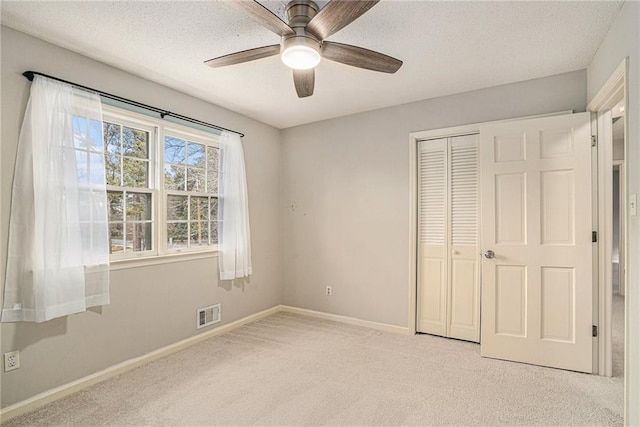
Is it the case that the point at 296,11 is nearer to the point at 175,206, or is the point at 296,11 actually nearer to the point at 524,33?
the point at 524,33

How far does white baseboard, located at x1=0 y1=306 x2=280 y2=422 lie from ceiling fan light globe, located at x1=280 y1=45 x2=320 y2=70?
2.65m

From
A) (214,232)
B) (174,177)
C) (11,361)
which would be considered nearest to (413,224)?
Answer: (214,232)

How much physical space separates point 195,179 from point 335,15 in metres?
2.32

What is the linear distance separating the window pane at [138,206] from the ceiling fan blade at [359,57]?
1996mm

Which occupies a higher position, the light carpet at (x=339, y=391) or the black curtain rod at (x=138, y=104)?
the black curtain rod at (x=138, y=104)

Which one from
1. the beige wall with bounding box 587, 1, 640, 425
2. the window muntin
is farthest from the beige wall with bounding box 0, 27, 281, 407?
the beige wall with bounding box 587, 1, 640, 425

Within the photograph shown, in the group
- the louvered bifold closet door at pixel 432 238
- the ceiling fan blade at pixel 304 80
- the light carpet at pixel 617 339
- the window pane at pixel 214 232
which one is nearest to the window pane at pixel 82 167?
the window pane at pixel 214 232

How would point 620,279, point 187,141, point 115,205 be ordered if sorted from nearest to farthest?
1. point 115,205
2. point 187,141
3. point 620,279

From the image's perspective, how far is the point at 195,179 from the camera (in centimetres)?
346

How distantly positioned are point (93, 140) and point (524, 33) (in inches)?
124

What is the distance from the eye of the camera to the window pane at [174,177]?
10.4ft

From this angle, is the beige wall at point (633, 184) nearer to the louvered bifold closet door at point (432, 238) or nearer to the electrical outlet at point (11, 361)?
the louvered bifold closet door at point (432, 238)

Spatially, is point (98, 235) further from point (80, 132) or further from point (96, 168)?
point (80, 132)

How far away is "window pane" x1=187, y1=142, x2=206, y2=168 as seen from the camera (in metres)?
3.40
